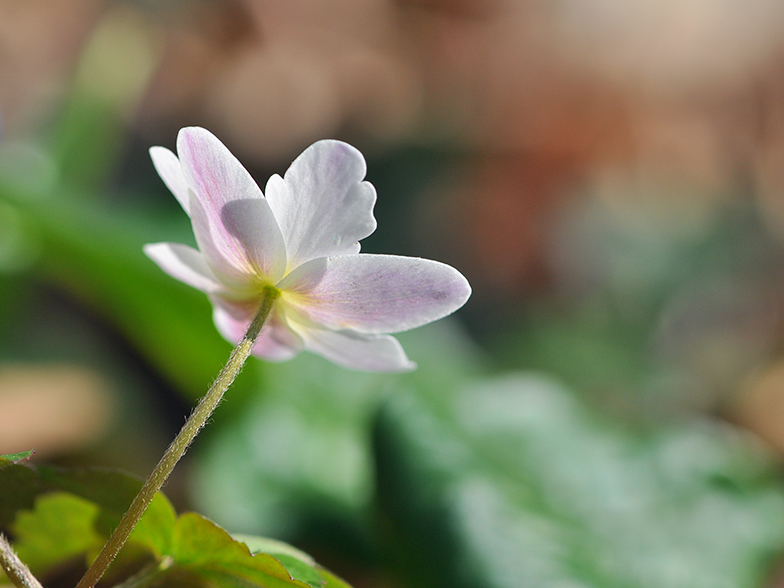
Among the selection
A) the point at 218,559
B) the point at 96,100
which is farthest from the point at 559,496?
the point at 96,100

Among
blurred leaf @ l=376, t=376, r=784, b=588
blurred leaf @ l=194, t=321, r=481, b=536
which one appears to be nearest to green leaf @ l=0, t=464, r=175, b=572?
blurred leaf @ l=376, t=376, r=784, b=588

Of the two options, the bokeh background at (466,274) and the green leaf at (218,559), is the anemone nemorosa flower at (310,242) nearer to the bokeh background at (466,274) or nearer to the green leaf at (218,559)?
the green leaf at (218,559)

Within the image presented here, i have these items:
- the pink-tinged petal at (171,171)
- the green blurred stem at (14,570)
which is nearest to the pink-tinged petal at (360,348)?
the pink-tinged petal at (171,171)

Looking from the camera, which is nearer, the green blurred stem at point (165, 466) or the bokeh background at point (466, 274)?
the green blurred stem at point (165, 466)

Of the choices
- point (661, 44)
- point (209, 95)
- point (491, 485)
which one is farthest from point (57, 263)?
point (661, 44)

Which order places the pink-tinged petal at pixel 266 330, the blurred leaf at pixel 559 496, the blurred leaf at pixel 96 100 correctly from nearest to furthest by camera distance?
the pink-tinged petal at pixel 266 330 → the blurred leaf at pixel 559 496 → the blurred leaf at pixel 96 100

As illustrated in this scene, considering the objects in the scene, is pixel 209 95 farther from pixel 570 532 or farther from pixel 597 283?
pixel 570 532

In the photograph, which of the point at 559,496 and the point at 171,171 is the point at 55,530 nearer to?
the point at 171,171
